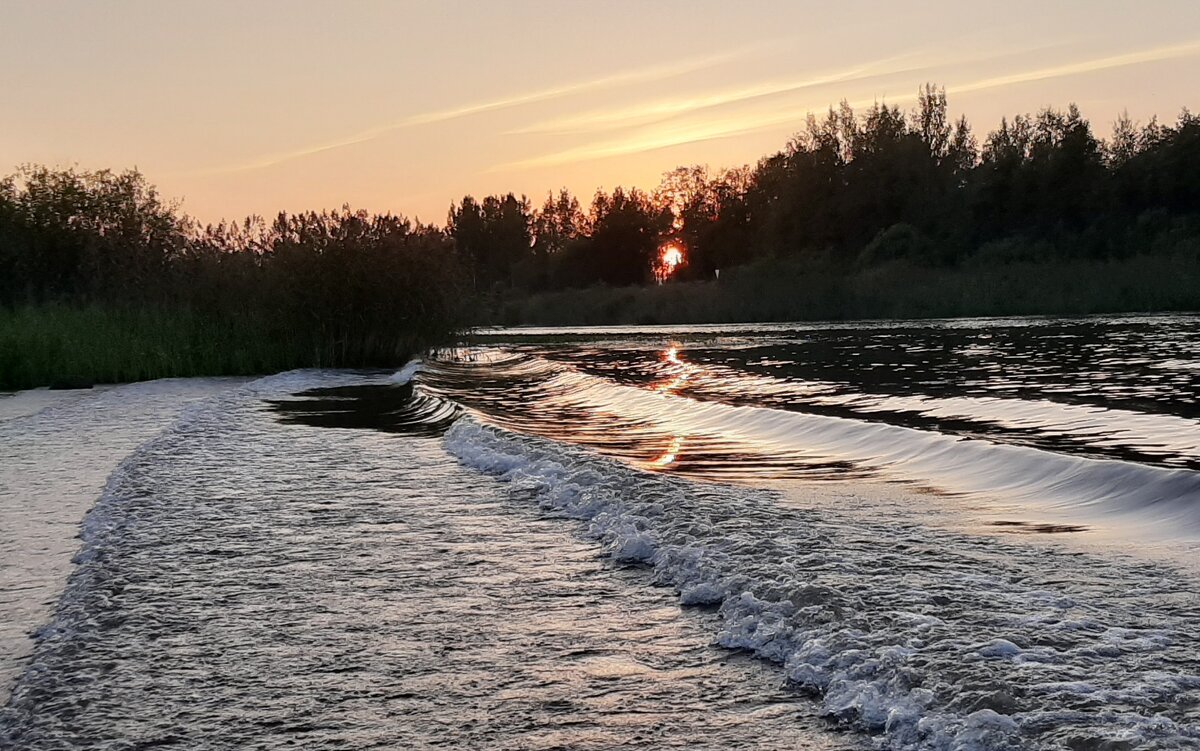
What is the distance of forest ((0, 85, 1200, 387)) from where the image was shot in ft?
90.7

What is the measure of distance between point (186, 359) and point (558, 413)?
45.4 feet

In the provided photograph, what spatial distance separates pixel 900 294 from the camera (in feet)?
161

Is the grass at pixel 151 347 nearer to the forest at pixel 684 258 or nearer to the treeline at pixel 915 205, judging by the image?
the forest at pixel 684 258

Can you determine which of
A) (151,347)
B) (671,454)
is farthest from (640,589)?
(151,347)

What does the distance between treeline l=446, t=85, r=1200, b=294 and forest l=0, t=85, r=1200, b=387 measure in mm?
163

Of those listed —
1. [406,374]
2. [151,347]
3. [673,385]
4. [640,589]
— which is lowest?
[640,589]

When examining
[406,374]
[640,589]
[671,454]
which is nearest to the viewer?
[640,589]

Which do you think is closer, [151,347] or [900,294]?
[151,347]

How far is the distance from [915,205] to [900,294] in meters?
22.3

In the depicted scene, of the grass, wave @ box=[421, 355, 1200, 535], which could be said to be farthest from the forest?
wave @ box=[421, 355, 1200, 535]

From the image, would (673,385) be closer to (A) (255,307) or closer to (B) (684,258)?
(A) (255,307)

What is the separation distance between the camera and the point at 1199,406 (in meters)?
12.6

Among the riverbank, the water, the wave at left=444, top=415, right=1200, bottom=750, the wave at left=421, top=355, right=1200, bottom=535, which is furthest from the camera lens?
the riverbank

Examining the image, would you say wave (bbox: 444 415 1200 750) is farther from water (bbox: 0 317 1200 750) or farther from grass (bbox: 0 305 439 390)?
grass (bbox: 0 305 439 390)
